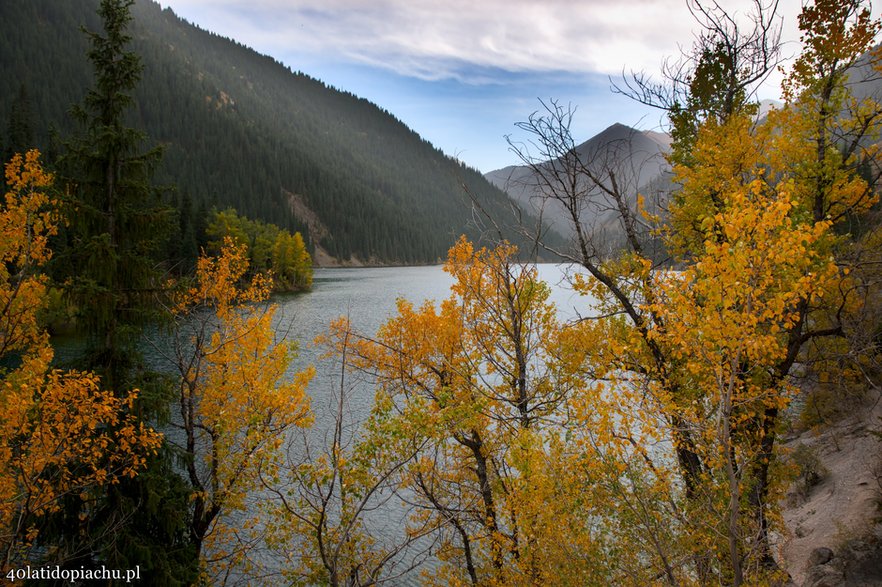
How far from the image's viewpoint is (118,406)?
28.3ft

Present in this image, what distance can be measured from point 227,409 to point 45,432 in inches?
168

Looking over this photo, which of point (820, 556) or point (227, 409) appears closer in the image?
point (820, 556)

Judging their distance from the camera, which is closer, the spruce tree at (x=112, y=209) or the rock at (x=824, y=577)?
the spruce tree at (x=112, y=209)

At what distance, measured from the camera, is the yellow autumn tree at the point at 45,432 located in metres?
7.82

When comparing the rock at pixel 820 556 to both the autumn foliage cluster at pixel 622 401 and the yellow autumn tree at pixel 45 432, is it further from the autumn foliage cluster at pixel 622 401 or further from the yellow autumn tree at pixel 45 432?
the yellow autumn tree at pixel 45 432

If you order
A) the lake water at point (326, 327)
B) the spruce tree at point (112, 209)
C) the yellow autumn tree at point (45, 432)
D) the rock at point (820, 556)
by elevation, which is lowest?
the rock at point (820, 556)

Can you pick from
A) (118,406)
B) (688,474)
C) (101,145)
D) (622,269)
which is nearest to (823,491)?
(688,474)

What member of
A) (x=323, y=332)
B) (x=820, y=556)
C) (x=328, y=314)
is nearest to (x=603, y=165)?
(x=820, y=556)

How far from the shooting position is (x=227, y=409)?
12.1m

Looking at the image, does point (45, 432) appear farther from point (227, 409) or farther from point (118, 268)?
point (227, 409)

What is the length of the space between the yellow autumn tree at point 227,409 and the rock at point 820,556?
13.2 meters

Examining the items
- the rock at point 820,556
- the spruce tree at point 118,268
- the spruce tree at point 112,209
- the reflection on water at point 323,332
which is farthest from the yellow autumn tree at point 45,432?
the rock at point 820,556

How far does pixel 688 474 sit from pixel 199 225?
2734 inches

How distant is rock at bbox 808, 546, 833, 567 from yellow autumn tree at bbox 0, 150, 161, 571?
15.6 metres
